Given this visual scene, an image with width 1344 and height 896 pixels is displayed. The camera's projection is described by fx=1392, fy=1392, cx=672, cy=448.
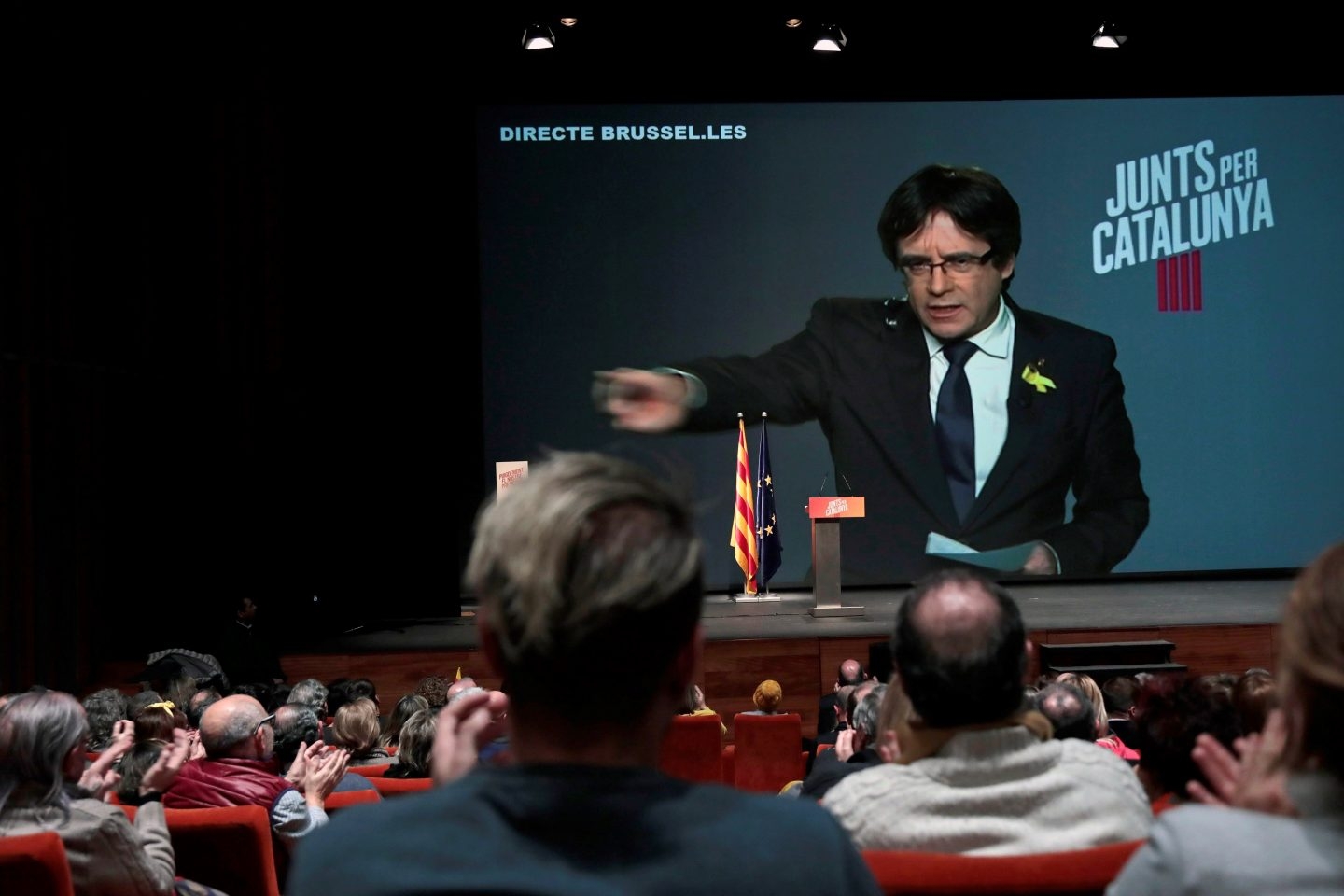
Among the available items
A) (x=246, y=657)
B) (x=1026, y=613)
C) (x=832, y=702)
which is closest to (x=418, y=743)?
(x=832, y=702)

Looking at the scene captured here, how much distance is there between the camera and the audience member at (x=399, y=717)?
15.4ft

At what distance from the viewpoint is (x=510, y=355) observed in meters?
11.0

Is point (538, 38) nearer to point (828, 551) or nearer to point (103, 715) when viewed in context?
point (828, 551)

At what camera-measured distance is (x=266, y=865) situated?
2.87m

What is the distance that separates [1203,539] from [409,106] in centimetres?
710

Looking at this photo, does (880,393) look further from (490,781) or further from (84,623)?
(490,781)

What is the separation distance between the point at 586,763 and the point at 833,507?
26.7 feet

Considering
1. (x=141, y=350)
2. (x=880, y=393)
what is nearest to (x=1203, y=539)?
(x=880, y=393)

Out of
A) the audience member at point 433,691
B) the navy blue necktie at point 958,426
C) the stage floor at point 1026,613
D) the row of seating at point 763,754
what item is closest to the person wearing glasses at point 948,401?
the navy blue necktie at point 958,426

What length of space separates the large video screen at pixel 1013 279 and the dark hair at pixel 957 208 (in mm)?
96

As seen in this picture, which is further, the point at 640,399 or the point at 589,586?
the point at 640,399

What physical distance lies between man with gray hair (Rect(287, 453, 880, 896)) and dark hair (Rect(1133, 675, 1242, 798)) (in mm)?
1294

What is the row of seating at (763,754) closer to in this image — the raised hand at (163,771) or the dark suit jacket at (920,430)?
the raised hand at (163,771)

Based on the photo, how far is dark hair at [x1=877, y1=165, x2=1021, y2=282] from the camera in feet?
36.3
